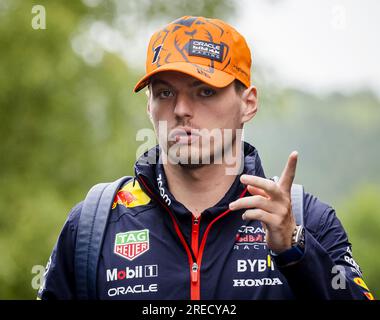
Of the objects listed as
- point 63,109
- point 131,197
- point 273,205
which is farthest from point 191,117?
point 63,109

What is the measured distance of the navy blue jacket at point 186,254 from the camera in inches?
120

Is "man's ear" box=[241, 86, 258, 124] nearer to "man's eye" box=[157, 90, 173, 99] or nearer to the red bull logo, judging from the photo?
"man's eye" box=[157, 90, 173, 99]

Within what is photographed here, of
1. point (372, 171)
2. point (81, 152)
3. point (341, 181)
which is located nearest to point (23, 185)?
point (81, 152)

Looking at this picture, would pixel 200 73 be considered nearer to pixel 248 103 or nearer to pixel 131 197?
pixel 248 103

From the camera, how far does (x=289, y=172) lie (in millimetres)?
2664

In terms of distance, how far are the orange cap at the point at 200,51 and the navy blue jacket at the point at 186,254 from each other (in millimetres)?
461

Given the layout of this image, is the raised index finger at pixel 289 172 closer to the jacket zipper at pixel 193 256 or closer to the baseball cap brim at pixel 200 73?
the jacket zipper at pixel 193 256

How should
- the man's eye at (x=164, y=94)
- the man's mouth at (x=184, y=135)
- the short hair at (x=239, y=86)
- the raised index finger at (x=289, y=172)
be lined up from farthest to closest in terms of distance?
the short hair at (x=239, y=86) < the man's eye at (x=164, y=94) < the man's mouth at (x=184, y=135) < the raised index finger at (x=289, y=172)

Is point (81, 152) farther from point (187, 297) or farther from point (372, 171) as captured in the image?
point (372, 171)

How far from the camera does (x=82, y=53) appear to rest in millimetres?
10898

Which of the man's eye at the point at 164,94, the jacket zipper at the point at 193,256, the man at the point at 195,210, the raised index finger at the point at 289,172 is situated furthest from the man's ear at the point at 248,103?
the raised index finger at the point at 289,172

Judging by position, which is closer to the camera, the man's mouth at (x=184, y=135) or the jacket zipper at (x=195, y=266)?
the jacket zipper at (x=195, y=266)

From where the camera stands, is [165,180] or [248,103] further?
[248,103]

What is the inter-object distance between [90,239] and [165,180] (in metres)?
0.44
